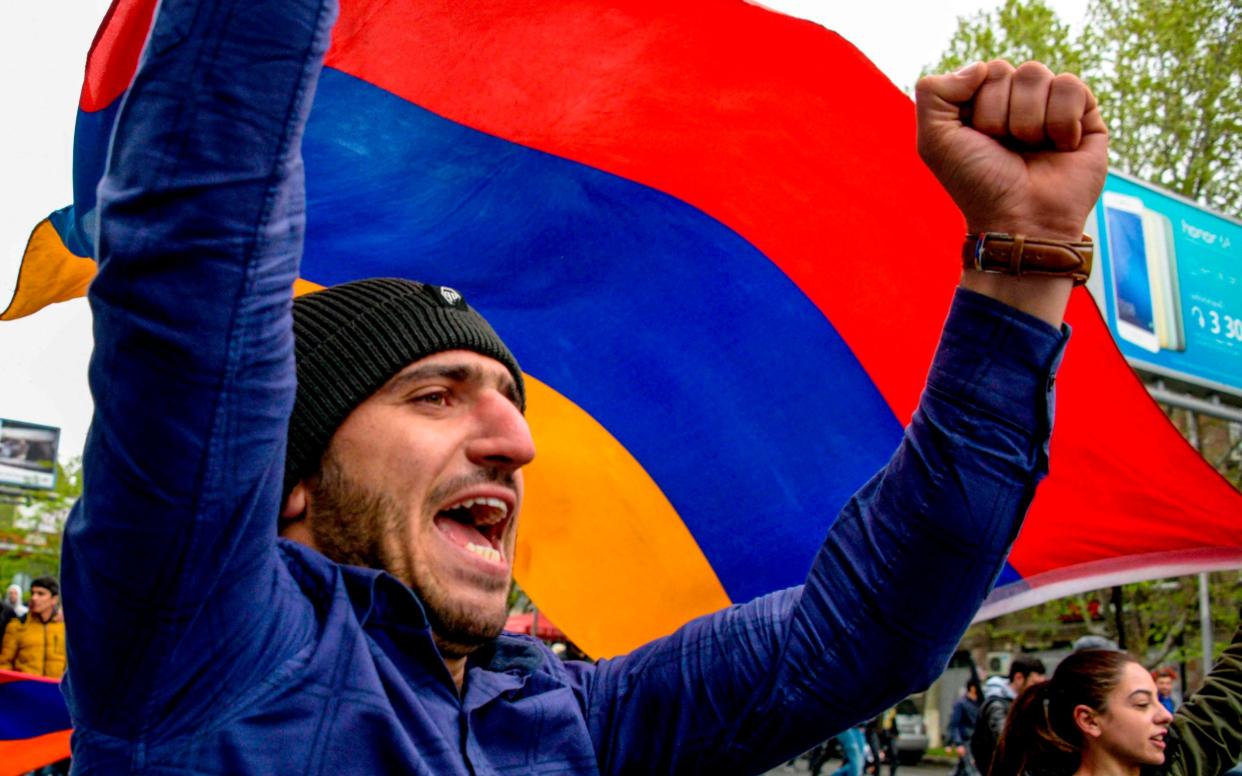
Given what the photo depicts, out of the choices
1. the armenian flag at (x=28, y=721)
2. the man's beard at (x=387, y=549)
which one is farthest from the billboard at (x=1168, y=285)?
the man's beard at (x=387, y=549)

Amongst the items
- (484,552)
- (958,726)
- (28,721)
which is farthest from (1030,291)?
(958,726)

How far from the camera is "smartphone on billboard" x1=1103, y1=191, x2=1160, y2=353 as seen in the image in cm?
891

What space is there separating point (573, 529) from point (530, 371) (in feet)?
1.62

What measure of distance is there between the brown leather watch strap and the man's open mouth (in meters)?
0.84

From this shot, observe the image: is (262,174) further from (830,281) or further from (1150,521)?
(1150,521)

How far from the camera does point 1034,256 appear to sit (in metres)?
1.58

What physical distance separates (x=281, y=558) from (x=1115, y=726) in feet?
9.21

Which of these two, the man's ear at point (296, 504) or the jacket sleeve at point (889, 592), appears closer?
the jacket sleeve at point (889, 592)

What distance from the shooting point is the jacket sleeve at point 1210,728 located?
3604 mm

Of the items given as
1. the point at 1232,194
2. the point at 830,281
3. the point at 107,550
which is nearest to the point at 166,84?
the point at 107,550

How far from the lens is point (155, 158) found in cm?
111

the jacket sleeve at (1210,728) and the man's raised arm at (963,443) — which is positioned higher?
the man's raised arm at (963,443)

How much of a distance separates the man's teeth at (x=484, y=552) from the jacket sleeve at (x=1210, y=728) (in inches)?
104

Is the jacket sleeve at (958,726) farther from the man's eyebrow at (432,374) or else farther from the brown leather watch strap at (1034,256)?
the brown leather watch strap at (1034,256)
